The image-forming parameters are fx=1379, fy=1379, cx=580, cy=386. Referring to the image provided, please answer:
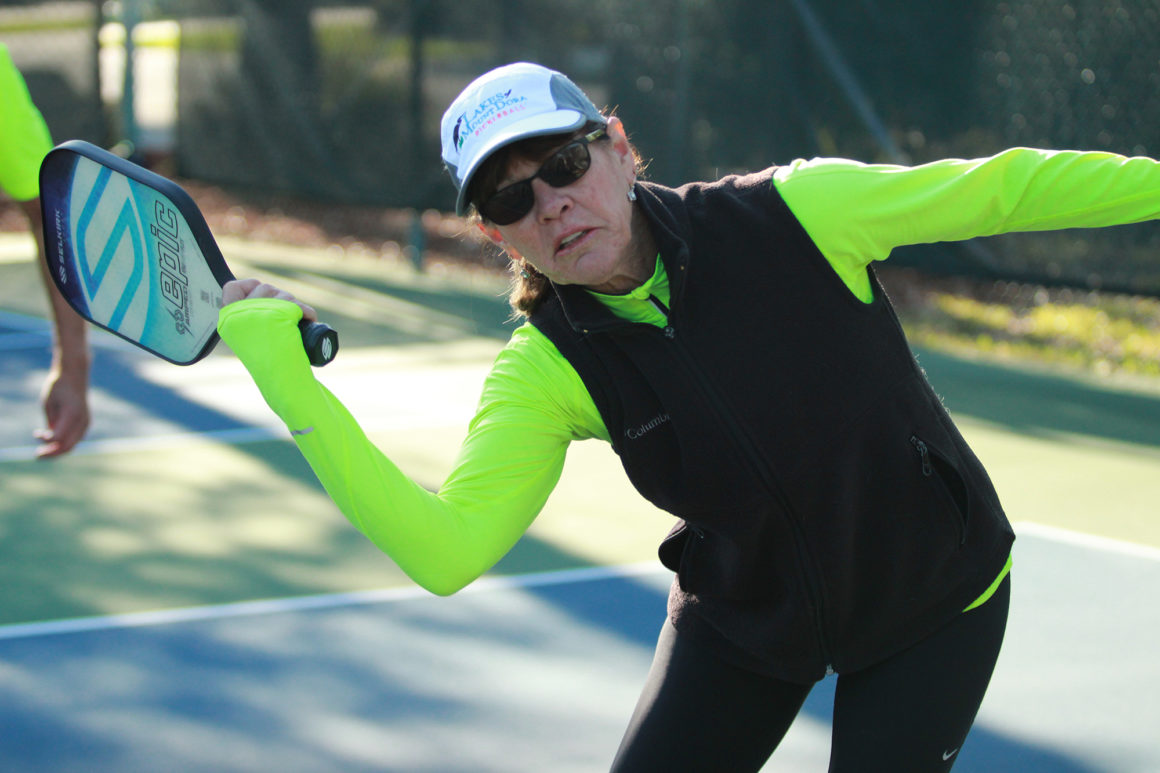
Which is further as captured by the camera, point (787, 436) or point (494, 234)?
point (494, 234)

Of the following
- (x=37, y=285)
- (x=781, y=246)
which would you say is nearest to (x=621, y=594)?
(x=781, y=246)

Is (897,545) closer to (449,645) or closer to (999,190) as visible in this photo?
(999,190)

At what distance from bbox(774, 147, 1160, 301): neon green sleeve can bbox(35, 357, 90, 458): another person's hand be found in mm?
2105

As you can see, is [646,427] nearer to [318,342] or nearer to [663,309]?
[663,309]

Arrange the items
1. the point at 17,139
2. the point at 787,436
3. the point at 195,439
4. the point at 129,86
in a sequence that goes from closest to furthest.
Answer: the point at 787,436 → the point at 17,139 → the point at 195,439 → the point at 129,86

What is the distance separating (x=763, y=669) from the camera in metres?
2.64

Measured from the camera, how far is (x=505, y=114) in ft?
7.75

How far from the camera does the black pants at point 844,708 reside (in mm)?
2523

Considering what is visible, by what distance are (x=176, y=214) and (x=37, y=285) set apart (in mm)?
9225

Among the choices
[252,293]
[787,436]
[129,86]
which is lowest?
[787,436]

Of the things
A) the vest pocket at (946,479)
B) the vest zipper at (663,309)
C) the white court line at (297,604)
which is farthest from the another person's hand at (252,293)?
the white court line at (297,604)

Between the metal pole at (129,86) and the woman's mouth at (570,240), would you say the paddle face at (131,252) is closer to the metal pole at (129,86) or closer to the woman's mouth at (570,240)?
the woman's mouth at (570,240)

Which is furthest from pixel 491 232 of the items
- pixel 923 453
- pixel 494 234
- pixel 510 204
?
pixel 923 453

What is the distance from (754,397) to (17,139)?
7.29 feet
